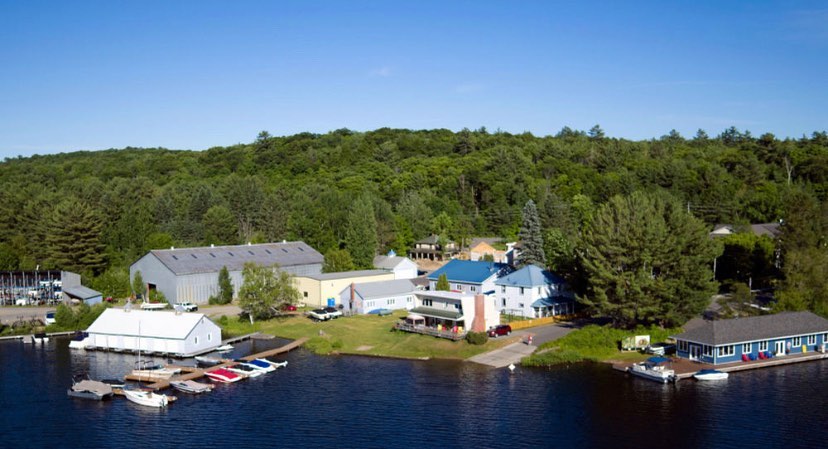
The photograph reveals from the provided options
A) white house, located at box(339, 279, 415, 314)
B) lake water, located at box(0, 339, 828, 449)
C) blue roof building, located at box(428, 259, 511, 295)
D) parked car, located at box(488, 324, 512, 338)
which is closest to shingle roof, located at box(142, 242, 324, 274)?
white house, located at box(339, 279, 415, 314)

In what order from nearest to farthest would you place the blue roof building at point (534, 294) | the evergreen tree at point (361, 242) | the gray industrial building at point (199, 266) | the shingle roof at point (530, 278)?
the blue roof building at point (534, 294), the shingle roof at point (530, 278), the gray industrial building at point (199, 266), the evergreen tree at point (361, 242)

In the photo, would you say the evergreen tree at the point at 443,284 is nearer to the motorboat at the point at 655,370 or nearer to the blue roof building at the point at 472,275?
the blue roof building at the point at 472,275

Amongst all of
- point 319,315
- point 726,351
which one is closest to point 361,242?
point 319,315

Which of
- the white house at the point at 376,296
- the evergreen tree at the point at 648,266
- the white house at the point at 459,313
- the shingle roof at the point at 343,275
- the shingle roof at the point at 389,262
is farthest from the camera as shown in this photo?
the shingle roof at the point at 389,262

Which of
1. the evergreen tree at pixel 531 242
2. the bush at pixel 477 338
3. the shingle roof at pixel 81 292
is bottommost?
the bush at pixel 477 338

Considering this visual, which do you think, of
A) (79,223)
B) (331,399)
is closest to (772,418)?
(331,399)

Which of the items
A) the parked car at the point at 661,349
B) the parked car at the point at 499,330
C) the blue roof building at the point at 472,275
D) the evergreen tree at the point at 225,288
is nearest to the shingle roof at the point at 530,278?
the blue roof building at the point at 472,275

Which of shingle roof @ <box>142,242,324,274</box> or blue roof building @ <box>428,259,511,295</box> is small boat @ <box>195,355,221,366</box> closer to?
shingle roof @ <box>142,242,324,274</box>

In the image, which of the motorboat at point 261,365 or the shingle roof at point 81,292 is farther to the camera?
the shingle roof at point 81,292
